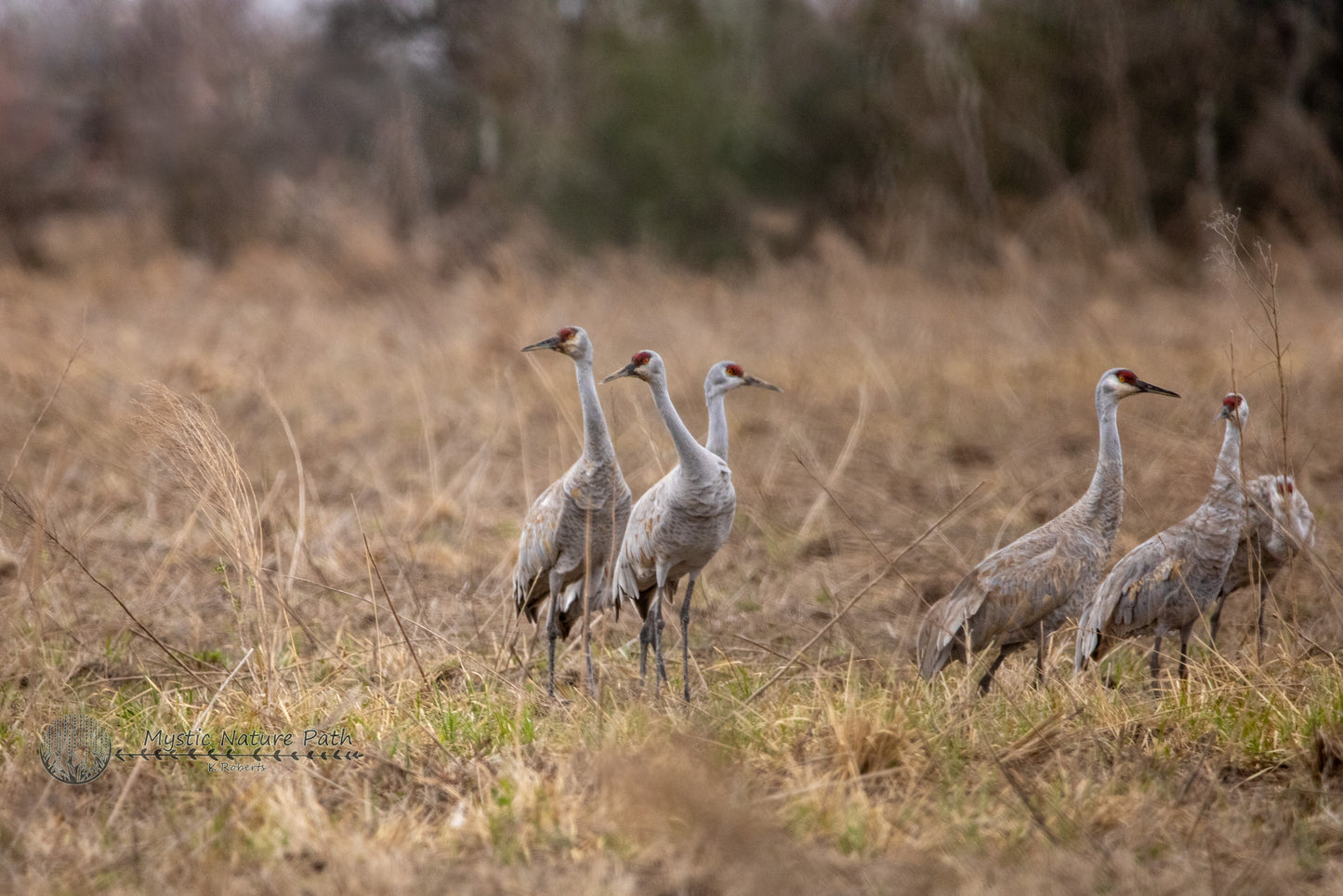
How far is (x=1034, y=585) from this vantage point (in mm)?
4133

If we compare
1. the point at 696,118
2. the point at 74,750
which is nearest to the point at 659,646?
the point at 74,750

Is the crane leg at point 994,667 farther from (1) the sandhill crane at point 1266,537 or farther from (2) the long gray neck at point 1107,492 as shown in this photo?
(1) the sandhill crane at point 1266,537

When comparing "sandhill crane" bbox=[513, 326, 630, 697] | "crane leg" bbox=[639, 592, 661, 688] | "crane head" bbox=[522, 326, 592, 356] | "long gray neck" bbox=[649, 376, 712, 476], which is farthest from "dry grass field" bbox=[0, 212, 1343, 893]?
"long gray neck" bbox=[649, 376, 712, 476]

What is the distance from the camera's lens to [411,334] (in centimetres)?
1123

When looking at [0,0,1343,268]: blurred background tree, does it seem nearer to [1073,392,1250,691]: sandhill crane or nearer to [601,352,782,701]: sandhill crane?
[1073,392,1250,691]: sandhill crane

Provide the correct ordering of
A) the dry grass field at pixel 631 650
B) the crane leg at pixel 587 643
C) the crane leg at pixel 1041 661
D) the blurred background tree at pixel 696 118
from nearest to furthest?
the dry grass field at pixel 631 650
the crane leg at pixel 587 643
the crane leg at pixel 1041 661
the blurred background tree at pixel 696 118

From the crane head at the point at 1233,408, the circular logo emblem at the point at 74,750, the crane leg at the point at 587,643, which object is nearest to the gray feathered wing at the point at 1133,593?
the crane head at the point at 1233,408

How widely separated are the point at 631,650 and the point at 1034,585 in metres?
1.70

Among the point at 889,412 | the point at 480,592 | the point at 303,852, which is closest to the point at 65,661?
the point at 480,592

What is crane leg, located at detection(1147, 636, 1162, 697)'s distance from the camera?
402 cm

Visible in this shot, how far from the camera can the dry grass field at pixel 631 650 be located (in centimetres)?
292

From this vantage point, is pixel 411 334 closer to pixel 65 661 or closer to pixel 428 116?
pixel 65 661

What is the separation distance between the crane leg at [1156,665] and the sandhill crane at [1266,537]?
9.2 inches

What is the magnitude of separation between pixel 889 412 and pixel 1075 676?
4912 mm
